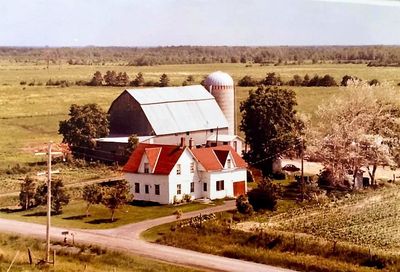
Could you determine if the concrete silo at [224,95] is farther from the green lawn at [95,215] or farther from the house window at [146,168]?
the green lawn at [95,215]

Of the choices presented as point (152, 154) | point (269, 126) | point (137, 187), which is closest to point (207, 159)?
point (152, 154)

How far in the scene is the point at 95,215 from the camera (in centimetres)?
1512

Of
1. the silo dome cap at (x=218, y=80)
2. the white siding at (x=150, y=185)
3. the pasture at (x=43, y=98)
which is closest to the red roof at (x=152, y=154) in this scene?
the white siding at (x=150, y=185)

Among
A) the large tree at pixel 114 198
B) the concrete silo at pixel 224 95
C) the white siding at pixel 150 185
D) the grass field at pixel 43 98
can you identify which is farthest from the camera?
the concrete silo at pixel 224 95

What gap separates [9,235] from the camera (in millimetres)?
12883

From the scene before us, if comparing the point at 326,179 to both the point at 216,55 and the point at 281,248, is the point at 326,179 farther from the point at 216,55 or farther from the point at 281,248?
the point at 216,55

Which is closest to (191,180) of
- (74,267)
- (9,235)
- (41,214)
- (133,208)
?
(133,208)

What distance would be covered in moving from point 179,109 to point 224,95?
2131 mm

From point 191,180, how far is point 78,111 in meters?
→ 5.38

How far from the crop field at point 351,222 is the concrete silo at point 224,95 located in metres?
7.22

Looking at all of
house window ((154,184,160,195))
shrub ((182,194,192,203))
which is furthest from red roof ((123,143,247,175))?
shrub ((182,194,192,203))

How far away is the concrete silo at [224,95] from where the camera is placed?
23578mm

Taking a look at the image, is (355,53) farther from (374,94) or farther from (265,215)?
(265,215)

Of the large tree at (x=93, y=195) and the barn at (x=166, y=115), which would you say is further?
the barn at (x=166, y=115)
